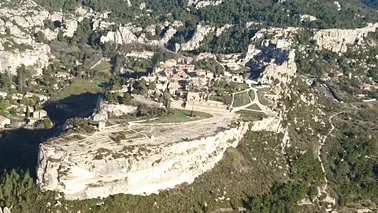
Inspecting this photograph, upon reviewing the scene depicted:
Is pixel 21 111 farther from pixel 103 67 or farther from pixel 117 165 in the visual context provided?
pixel 117 165

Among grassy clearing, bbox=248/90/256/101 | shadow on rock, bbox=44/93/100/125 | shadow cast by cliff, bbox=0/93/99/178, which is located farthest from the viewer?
shadow on rock, bbox=44/93/100/125

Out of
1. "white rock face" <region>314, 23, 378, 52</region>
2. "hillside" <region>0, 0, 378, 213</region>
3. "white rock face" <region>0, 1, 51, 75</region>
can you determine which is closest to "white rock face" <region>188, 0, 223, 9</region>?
"hillside" <region>0, 0, 378, 213</region>

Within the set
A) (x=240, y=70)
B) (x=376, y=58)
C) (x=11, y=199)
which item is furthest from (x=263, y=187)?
(x=376, y=58)

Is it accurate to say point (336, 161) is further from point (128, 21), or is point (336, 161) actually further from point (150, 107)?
point (128, 21)

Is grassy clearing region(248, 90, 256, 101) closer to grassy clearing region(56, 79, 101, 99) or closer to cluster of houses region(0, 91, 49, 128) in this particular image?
grassy clearing region(56, 79, 101, 99)

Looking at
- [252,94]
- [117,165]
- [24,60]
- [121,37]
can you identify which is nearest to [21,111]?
[24,60]

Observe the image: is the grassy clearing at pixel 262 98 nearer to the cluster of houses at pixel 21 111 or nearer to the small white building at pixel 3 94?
the cluster of houses at pixel 21 111
